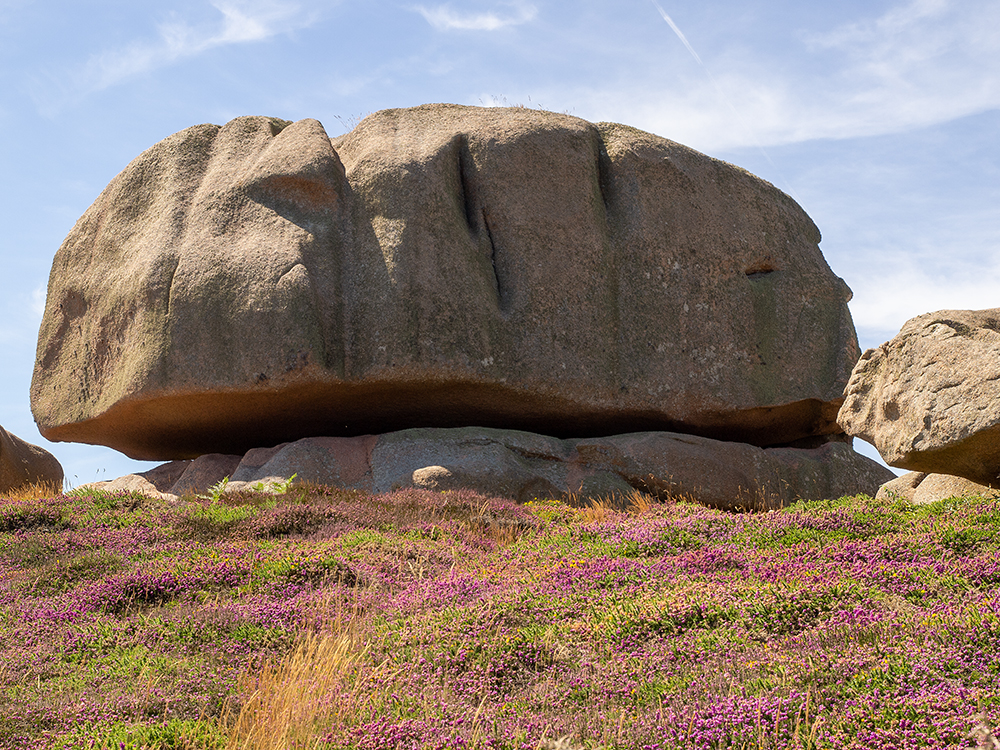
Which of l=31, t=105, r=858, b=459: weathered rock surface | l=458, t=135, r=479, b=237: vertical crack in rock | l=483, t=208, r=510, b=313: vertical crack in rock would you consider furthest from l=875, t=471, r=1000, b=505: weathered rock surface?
l=458, t=135, r=479, b=237: vertical crack in rock

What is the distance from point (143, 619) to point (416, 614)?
239 cm

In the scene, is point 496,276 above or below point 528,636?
above

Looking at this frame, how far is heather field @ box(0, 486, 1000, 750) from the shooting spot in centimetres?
493

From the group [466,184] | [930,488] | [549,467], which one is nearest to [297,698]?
[549,467]

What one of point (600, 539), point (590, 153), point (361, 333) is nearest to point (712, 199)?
point (590, 153)

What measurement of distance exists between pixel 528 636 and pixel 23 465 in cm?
1747

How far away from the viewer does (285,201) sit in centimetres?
1594

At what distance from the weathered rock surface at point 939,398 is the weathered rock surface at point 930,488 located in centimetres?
72

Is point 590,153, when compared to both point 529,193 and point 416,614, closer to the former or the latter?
point 529,193

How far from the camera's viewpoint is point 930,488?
42.0 ft

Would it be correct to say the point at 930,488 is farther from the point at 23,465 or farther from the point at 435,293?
the point at 23,465

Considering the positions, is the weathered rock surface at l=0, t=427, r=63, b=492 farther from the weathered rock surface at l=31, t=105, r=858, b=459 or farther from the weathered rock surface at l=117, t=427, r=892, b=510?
the weathered rock surface at l=117, t=427, r=892, b=510

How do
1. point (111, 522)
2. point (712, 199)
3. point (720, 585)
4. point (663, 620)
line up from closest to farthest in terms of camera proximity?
point (663, 620)
point (720, 585)
point (111, 522)
point (712, 199)

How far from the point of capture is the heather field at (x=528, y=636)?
4926mm
